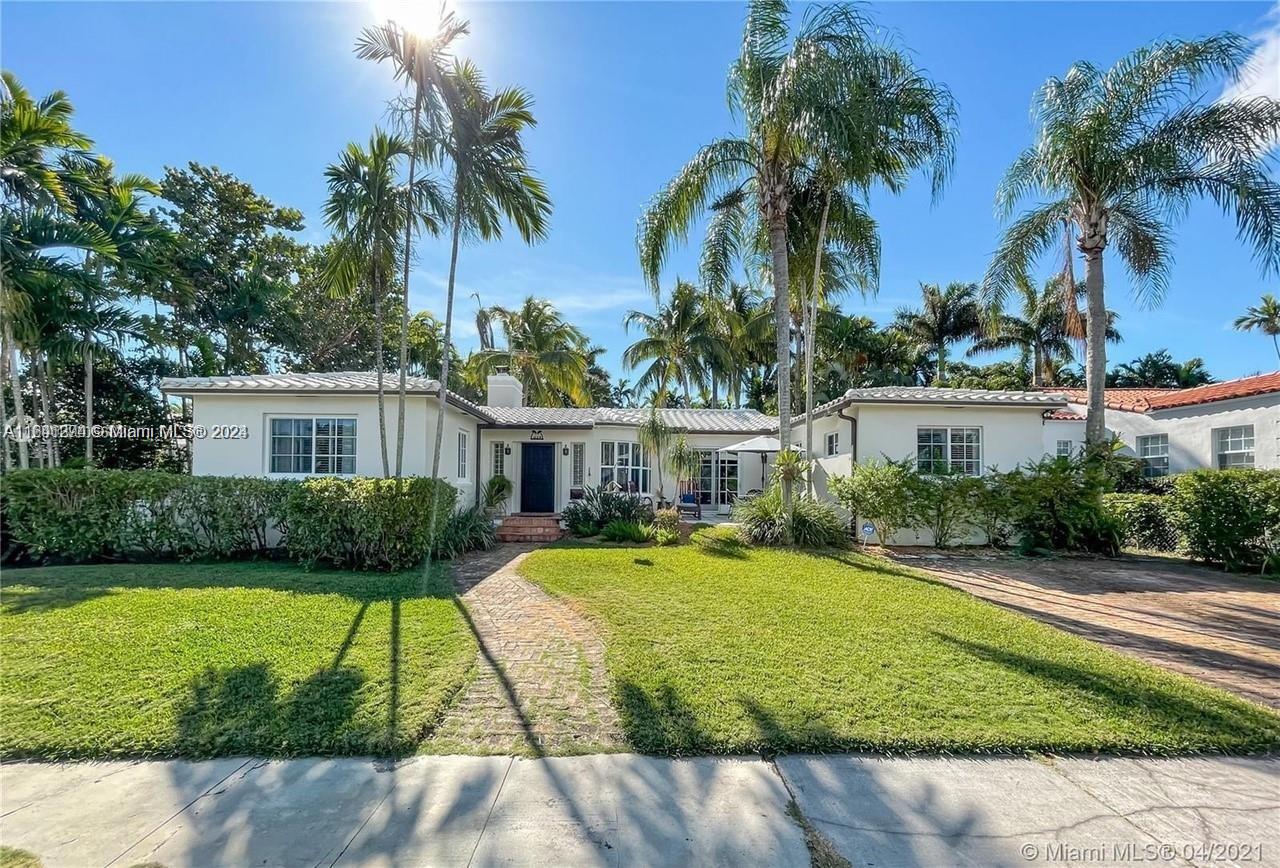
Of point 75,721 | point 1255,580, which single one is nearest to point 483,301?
point 75,721

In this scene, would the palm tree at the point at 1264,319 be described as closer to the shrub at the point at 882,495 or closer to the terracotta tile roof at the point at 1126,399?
the terracotta tile roof at the point at 1126,399

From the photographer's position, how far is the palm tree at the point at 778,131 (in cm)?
927

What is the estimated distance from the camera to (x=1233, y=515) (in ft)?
31.8

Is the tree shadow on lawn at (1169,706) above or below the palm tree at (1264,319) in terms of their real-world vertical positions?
below

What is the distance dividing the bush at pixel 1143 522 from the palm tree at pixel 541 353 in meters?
17.9

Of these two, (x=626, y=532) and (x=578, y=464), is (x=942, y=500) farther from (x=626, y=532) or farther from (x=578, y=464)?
(x=578, y=464)

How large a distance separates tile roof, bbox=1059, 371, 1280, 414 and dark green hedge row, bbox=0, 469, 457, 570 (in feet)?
63.1

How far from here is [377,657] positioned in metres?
4.93

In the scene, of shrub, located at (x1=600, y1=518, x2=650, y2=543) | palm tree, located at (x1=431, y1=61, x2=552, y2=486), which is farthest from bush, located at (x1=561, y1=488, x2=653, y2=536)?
palm tree, located at (x1=431, y1=61, x2=552, y2=486)

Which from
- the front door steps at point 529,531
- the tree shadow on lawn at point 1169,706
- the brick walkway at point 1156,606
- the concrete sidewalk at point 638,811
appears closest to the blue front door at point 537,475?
the front door steps at point 529,531

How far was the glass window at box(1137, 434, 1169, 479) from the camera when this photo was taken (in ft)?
50.1

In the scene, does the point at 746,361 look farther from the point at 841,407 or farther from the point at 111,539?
the point at 111,539

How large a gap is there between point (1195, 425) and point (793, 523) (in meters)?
12.4

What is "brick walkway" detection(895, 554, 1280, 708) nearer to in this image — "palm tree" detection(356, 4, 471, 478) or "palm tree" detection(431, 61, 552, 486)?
"palm tree" detection(431, 61, 552, 486)
